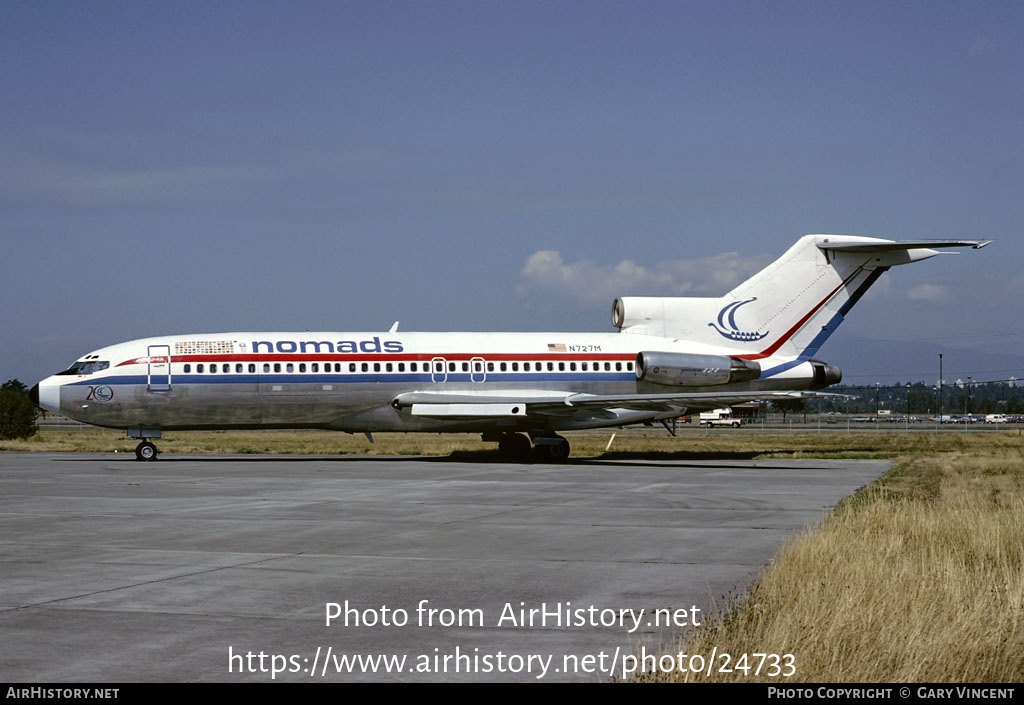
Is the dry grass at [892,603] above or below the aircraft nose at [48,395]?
below

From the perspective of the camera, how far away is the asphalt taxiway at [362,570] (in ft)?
25.8

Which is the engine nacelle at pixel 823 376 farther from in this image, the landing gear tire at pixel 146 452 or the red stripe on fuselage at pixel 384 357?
the landing gear tire at pixel 146 452

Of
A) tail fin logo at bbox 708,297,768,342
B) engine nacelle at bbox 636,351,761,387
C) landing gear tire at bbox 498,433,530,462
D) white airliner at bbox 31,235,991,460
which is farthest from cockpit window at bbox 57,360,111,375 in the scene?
tail fin logo at bbox 708,297,768,342

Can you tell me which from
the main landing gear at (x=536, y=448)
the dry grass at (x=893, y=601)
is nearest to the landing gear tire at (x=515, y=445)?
the main landing gear at (x=536, y=448)

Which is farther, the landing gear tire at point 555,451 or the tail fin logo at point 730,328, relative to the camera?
the tail fin logo at point 730,328

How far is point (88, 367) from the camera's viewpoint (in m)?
33.2

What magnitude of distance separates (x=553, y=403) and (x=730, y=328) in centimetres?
→ 753

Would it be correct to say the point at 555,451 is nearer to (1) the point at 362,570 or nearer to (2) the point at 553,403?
(2) the point at 553,403

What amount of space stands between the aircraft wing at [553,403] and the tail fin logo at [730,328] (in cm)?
295

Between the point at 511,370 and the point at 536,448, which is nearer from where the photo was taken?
the point at 511,370

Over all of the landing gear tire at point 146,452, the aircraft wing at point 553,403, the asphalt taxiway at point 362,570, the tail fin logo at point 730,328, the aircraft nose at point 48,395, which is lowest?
the asphalt taxiway at point 362,570

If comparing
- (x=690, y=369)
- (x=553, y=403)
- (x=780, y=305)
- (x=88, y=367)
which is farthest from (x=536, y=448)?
(x=88, y=367)
